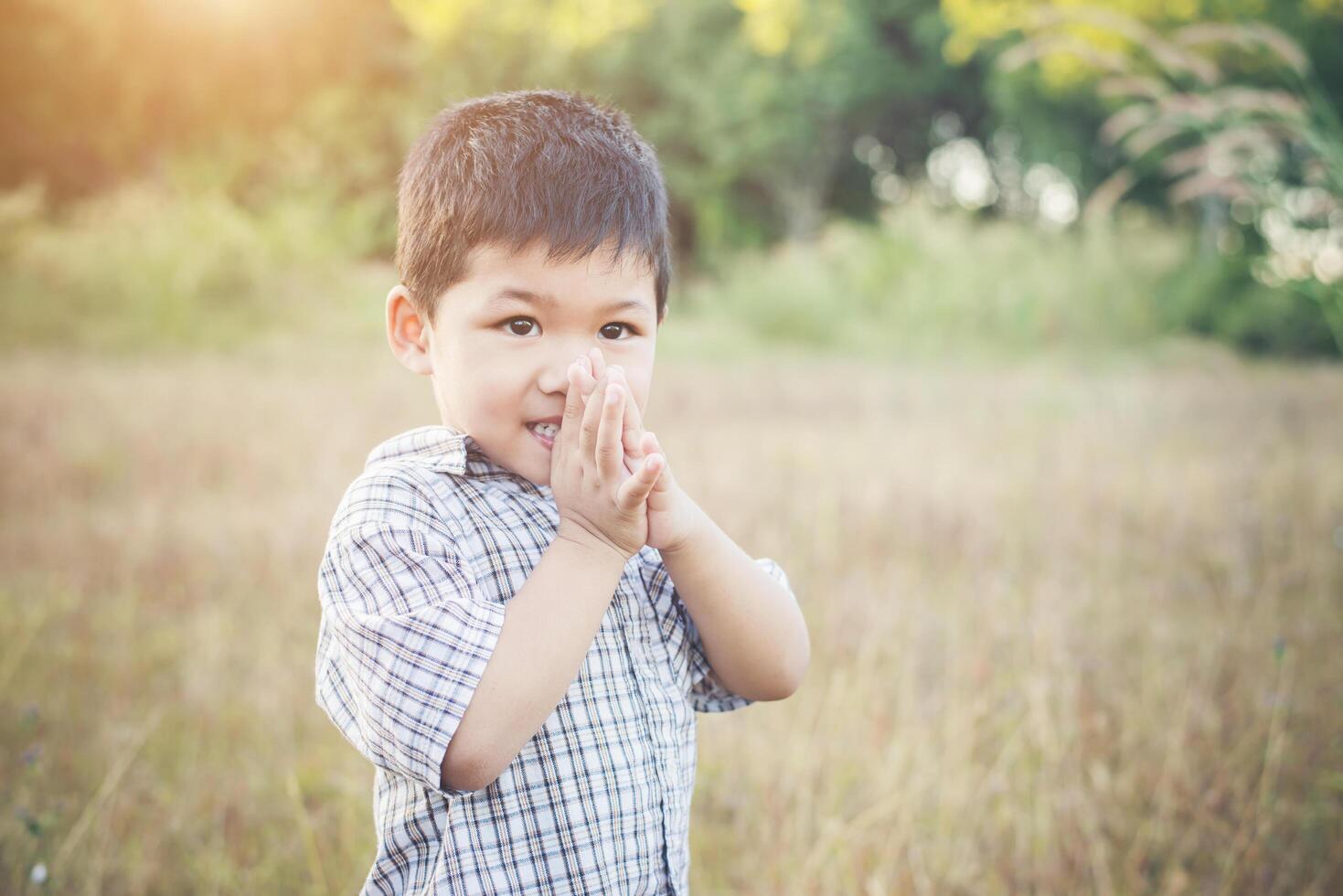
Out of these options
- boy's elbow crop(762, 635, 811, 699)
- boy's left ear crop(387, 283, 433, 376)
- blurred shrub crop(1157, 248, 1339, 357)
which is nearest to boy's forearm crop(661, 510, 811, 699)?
boy's elbow crop(762, 635, 811, 699)

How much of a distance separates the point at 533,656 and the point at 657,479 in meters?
0.20

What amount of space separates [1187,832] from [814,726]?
80cm

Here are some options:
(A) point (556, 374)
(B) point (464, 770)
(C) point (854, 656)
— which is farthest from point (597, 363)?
(C) point (854, 656)

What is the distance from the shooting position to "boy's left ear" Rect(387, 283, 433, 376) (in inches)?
45.5

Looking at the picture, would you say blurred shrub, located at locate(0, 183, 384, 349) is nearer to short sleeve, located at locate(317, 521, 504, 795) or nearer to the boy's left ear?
the boy's left ear

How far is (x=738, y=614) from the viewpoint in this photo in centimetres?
113

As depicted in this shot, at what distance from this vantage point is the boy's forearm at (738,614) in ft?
3.55

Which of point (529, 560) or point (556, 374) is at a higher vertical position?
point (556, 374)

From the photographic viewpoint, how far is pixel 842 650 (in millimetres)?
2812

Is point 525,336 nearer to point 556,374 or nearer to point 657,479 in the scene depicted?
point 556,374

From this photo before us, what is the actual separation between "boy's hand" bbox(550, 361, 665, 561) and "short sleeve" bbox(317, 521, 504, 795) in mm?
120

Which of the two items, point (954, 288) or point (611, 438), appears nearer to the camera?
point (611, 438)

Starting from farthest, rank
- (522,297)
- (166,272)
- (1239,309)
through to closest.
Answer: (1239,309)
(166,272)
(522,297)

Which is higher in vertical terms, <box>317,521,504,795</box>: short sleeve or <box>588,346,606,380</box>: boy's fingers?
<box>588,346,606,380</box>: boy's fingers
